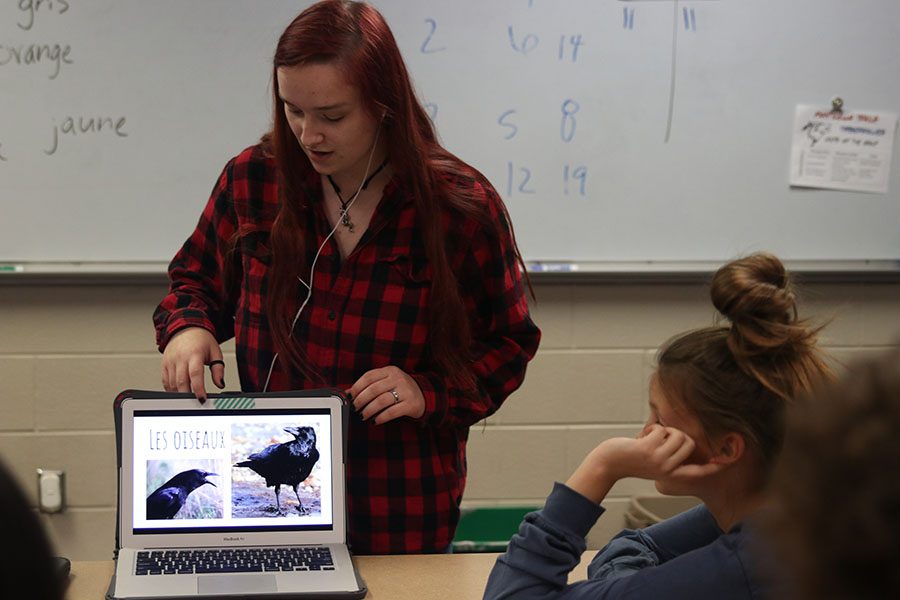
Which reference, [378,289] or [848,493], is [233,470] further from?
[848,493]

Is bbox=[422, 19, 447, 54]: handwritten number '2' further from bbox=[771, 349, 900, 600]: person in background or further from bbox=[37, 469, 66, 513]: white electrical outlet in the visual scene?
bbox=[771, 349, 900, 600]: person in background

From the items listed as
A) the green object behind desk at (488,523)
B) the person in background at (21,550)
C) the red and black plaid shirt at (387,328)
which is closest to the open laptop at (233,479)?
the red and black plaid shirt at (387,328)

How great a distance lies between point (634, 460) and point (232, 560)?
55cm

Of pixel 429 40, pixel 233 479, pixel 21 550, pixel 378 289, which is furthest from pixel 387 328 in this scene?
pixel 21 550

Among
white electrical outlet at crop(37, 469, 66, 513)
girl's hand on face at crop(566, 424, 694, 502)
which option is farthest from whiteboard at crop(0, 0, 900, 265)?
girl's hand on face at crop(566, 424, 694, 502)

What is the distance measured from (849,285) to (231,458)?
72.7 inches

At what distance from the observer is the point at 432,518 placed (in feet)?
5.51

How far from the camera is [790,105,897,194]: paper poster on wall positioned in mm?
2709

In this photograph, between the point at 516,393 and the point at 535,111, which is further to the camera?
the point at 516,393

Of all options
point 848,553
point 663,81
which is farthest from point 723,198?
point 848,553

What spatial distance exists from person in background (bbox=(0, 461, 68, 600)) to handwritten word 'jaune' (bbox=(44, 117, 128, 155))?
7.45 ft

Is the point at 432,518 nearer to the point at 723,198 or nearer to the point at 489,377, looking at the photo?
the point at 489,377

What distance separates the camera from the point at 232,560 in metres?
1.49

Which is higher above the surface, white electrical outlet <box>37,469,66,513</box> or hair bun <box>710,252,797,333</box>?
hair bun <box>710,252,797,333</box>
